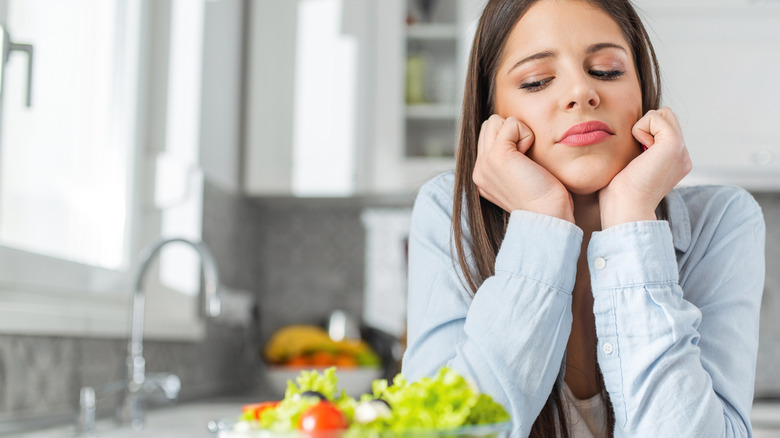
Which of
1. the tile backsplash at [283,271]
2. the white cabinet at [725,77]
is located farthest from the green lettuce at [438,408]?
the white cabinet at [725,77]

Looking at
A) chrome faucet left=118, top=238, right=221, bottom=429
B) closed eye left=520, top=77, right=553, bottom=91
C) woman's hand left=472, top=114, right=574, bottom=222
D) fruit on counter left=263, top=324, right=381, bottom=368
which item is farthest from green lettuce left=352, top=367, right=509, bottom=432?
fruit on counter left=263, top=324, right=381, bottom=368

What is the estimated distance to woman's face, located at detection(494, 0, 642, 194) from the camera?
3.46 feet

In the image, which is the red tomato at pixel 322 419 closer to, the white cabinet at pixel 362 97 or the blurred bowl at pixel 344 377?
the blurred bowl at pixel 344 377

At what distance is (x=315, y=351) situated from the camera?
271cm

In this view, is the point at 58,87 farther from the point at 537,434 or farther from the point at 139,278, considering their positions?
the point at 537,434

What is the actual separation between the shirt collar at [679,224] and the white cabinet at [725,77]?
5.53ft

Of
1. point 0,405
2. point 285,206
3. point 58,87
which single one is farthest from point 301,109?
point 0,405

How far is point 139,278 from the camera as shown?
1.79 metres

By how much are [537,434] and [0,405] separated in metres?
0.97

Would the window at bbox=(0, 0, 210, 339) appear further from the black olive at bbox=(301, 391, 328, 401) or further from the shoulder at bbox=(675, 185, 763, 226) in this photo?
the shoulder at bbox=(675, 185, 763, 226)

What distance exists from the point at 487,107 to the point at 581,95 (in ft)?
0.86

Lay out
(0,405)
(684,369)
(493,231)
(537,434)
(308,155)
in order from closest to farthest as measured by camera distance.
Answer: (684,369), (537,434), (493,231), (0,405), (308,155)

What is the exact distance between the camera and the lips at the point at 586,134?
1.04 meters

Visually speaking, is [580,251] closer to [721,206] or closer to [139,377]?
[721,206]
